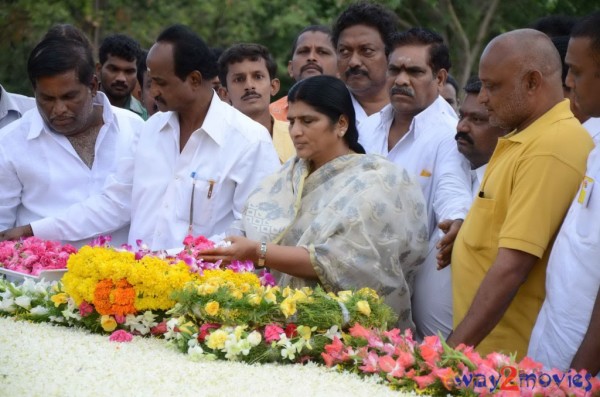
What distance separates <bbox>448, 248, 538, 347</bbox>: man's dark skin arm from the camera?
14.3ft

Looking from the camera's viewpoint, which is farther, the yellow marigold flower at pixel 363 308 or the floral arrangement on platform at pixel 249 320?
the yellow marigold flower at pixel 363 308

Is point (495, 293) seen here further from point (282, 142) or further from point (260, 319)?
point (282, 142)

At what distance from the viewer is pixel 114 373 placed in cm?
411

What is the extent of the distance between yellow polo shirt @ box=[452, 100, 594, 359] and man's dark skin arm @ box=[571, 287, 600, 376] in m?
0.45

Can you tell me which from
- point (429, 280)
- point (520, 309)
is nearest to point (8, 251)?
point (429, 280)

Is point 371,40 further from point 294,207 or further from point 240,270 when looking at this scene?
point 240,270

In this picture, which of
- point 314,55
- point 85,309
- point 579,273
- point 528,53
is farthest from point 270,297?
point 314,55

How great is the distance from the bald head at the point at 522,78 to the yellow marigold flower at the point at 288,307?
1.26 m

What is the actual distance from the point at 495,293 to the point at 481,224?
16.2 inches

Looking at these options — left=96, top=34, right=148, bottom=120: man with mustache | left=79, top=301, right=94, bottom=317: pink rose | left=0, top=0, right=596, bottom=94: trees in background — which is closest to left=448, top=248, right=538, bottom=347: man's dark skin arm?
left=79, top=301, right=94, bottom=317: pink rose

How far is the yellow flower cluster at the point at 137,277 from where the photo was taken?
15.8 feet

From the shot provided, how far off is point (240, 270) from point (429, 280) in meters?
1.16

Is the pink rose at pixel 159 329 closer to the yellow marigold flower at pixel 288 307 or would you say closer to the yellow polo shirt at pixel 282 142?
the yellow marigold flower at pixel 288 307

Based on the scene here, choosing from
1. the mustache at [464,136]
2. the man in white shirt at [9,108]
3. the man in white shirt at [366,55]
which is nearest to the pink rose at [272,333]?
the mustache at [464,136]
